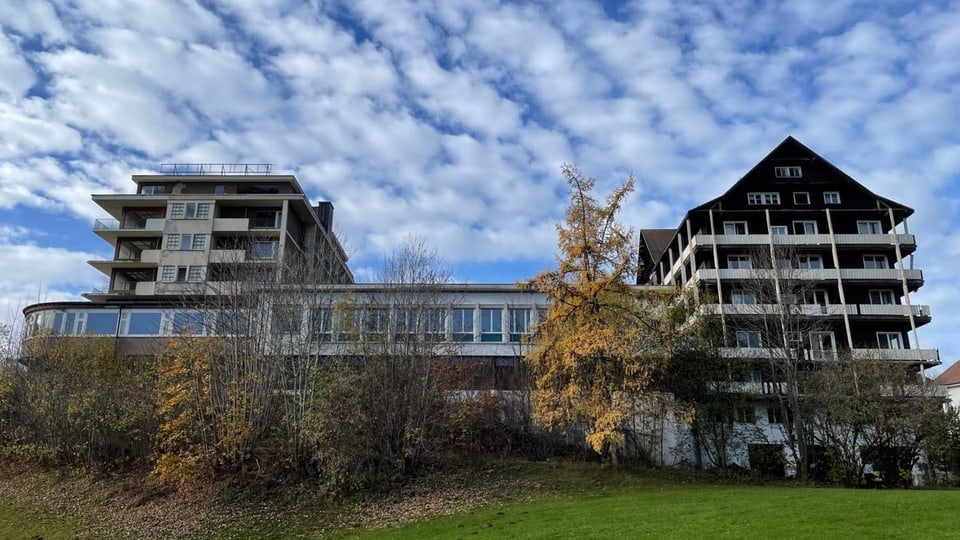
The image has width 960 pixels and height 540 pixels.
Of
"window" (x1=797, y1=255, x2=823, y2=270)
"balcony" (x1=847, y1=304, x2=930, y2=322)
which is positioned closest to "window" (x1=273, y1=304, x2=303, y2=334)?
"window" (x1=797, y1=255, x2=823, y2=270)

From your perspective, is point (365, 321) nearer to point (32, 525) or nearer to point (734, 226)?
point (32, 525)

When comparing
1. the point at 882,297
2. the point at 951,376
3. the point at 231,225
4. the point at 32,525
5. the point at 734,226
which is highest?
the point at 231,225

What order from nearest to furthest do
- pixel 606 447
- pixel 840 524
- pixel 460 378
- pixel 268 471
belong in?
pixel 840 524 < pixel 268 471 < pixel 606 447 < pixel 460 378

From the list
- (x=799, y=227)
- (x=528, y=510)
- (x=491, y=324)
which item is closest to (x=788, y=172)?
(x=799, y=227)

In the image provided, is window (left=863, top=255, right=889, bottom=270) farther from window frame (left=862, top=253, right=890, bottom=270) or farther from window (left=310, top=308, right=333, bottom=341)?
window (left=310, top=308, right=333, bottom=341)

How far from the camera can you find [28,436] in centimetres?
2711

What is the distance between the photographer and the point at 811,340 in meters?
40.7

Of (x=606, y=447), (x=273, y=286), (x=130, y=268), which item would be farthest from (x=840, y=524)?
(x=130, y=268)

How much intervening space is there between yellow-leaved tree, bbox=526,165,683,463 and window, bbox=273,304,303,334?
941 cm

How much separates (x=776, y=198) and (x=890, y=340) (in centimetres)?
1314

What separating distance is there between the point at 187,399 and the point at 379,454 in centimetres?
755

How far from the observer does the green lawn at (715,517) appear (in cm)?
1297

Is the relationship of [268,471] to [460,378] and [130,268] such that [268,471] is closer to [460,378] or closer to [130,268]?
[460,378]

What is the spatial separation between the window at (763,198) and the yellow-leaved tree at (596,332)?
29.2 meters
